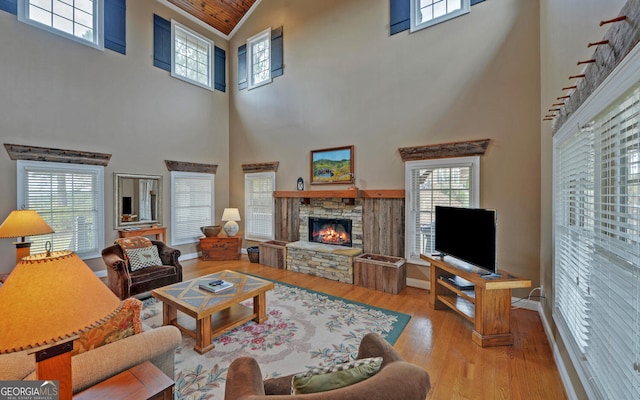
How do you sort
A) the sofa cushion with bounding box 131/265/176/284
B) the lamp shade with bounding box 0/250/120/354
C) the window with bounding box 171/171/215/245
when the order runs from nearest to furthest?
the lamp shade with bounding box 0/250/120/354, the sofa cushion with bounding box 131/265/176/284, the window with bounding box 171/171/215/245

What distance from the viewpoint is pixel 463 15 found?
418cm

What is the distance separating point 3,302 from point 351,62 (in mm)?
5636

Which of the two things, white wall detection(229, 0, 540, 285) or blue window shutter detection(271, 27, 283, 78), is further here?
blue window shutter detection(271, 27, 283, 78)

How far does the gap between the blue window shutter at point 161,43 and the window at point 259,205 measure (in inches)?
121

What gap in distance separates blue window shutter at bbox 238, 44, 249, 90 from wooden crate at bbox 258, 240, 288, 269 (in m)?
4.16

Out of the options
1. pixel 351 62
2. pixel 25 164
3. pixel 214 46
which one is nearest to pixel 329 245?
pixel 351 62

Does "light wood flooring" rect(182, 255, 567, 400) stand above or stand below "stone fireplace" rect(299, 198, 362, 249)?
below

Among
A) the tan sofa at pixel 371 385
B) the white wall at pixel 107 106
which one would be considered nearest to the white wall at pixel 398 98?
the white wall at pixel 107 106

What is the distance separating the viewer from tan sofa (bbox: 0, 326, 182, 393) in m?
1.45

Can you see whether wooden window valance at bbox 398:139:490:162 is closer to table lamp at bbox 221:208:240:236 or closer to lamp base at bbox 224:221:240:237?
table lamp at bbox 221:208:240:236

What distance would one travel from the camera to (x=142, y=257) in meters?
4.20

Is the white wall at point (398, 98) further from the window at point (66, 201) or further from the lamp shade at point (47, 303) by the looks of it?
the lamp shade at point (47, 303)

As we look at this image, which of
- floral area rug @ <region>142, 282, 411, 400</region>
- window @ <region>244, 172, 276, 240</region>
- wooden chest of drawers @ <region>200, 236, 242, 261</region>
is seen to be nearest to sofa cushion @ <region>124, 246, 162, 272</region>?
floral area rug @ <region>142, 282, 411, 400</region>

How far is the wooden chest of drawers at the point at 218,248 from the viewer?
250 inches
